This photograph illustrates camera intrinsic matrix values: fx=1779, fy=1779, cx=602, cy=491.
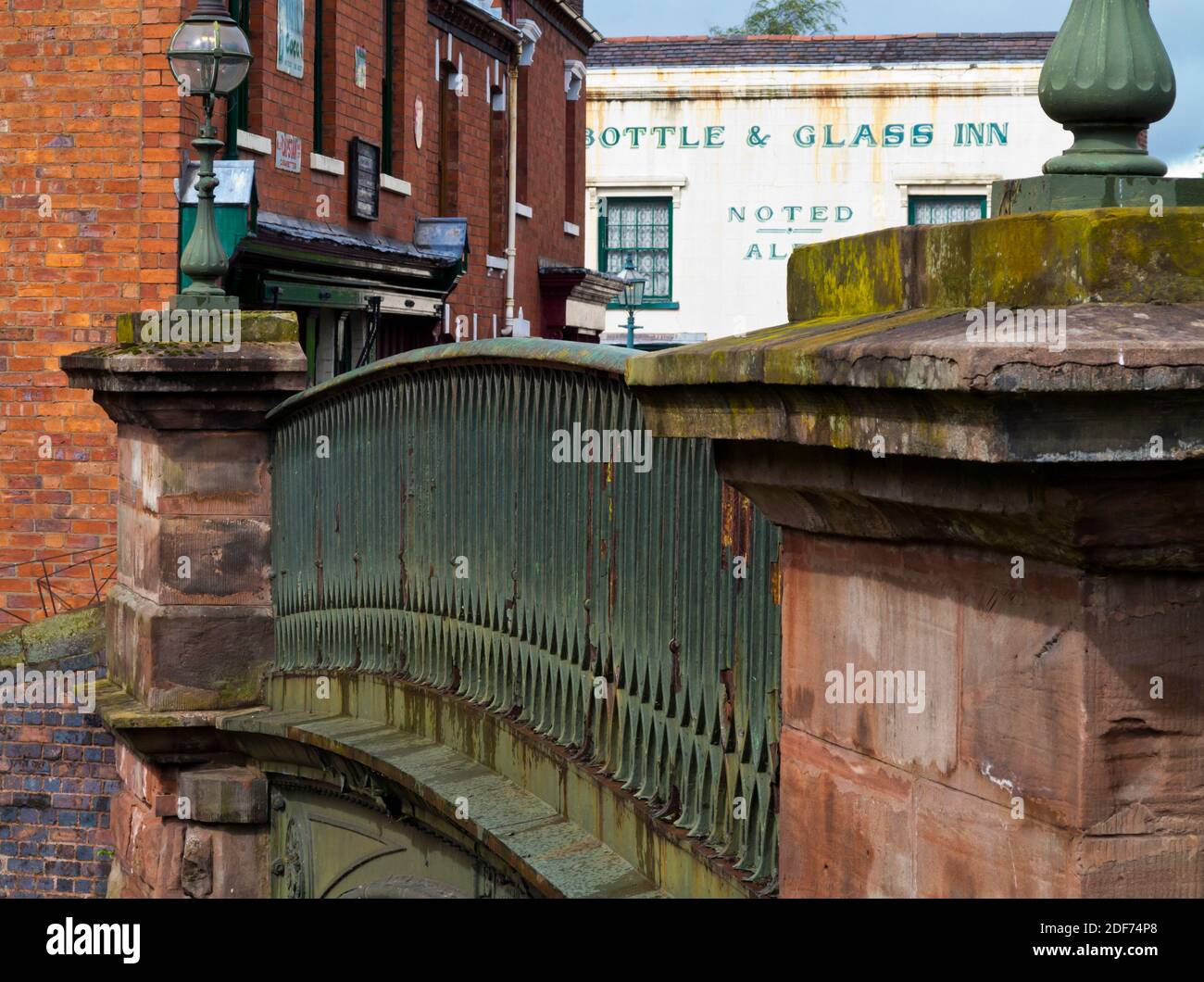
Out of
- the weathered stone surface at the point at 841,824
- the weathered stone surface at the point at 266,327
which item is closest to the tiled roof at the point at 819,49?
the weathered stone surface at the point at 266,327

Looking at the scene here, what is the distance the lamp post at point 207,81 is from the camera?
8.30 meters

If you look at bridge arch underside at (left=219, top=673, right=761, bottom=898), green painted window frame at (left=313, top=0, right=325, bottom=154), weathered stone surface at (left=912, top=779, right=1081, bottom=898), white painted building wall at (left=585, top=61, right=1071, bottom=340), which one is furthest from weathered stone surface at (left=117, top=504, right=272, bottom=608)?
white painted building wall at (left=585, top=61, right=1071, bottom=340)

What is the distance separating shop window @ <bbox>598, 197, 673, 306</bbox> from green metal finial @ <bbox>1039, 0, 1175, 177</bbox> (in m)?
33.6

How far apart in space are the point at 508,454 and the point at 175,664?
2.65 meters

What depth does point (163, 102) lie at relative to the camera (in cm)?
1274

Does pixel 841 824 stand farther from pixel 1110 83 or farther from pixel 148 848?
pixel 148 848

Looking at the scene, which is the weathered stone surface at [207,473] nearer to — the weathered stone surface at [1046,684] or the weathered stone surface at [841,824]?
the weathered stone surface at [841,824]

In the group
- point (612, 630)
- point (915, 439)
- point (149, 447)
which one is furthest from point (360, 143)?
point (915, 439)

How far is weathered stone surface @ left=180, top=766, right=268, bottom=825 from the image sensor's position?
7.86 metres

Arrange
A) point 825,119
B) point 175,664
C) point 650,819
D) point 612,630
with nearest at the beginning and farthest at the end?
1. point 650,819
2. point 612,630
3. point 175,664
4. point 825,119

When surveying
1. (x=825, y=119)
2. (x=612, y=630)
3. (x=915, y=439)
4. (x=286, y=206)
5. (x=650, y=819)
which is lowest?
(x=650, y=819)

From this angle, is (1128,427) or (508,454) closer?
(1128,427)

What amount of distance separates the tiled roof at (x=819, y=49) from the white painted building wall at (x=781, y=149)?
2.76 ft
